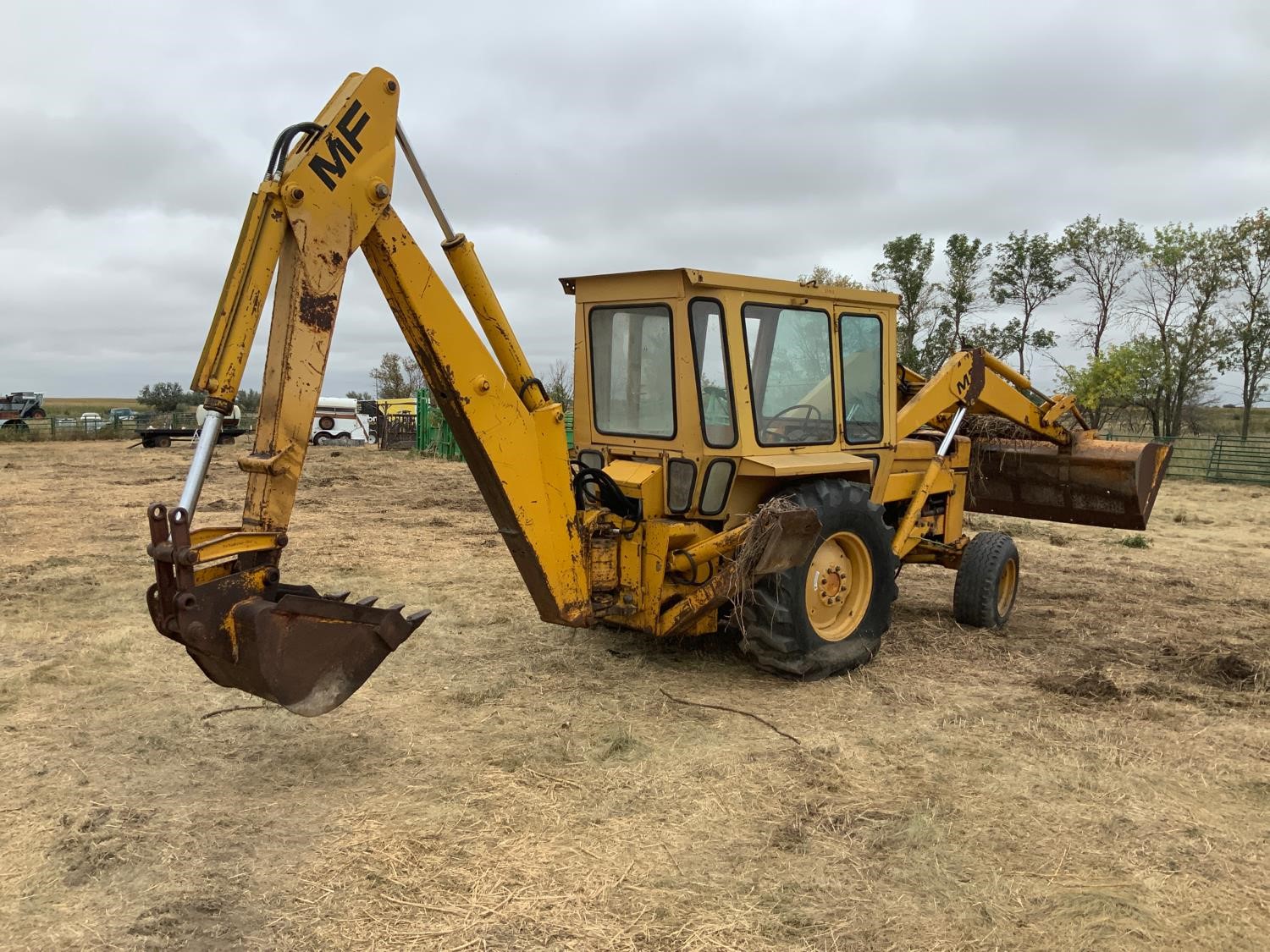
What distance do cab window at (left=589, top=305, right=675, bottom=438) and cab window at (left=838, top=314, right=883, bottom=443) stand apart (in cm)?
121

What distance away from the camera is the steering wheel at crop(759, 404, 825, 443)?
5579 millimetres

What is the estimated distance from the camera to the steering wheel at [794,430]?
5.58 m

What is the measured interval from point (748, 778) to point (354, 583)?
525 centimetres

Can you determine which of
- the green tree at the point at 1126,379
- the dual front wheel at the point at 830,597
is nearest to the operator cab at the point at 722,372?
the dual front wheel at the point at 830,597

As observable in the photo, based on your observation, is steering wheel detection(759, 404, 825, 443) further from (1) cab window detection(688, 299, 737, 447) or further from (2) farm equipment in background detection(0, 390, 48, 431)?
(2) farm equipment in background detection(0, 390, 48, 431)

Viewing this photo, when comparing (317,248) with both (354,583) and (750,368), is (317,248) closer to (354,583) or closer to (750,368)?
(750,368)

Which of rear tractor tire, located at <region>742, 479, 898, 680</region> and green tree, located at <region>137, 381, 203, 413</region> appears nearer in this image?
rear tractor tire, located at <region>742, 479, 898, 680</region>

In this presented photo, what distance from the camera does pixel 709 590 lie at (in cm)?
535

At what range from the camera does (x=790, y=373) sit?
575cm

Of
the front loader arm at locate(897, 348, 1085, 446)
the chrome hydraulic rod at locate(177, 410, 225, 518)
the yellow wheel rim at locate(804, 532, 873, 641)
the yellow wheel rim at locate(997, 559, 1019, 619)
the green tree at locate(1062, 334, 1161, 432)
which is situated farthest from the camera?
the green tree at locate(1062, 334, 1161, 432)

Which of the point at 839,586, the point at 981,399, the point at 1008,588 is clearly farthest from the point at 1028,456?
the point at 839,586

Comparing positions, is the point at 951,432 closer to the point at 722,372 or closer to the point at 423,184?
the point at 722,372

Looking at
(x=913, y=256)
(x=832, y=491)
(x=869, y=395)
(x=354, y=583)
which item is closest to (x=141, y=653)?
(x=354, y=583)

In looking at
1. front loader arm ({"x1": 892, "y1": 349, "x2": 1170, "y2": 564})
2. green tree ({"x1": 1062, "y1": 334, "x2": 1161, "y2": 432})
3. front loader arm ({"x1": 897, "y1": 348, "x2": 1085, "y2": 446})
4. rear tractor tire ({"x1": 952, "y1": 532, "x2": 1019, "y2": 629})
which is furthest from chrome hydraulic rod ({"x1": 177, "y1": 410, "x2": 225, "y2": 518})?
green tree ({"x1": 1062, "y1": 334, "x2": 1161, "y2": 432})
